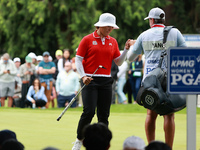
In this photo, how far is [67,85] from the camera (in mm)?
17281

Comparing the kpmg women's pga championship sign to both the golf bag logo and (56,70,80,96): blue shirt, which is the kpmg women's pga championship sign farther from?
(56,70,80,96): blue shirt

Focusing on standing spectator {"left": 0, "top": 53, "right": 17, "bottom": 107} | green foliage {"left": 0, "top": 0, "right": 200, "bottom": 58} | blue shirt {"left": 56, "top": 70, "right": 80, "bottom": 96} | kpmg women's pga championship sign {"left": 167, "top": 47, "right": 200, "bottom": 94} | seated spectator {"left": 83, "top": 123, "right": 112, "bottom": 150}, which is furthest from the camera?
green foliage {"left": 0, "top": 0, "right": 200, "bottom": 58}

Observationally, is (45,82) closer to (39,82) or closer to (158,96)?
(39,82)

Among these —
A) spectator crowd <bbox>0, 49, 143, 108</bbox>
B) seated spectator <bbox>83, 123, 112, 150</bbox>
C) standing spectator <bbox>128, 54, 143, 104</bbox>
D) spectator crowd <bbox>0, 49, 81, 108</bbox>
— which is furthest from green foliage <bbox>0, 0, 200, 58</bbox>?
seated spectator <bbox>83, 123, 112, 150</bbox>

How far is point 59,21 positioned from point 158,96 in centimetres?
2639

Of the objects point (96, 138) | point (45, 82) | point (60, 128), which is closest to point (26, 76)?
point (45, 82)

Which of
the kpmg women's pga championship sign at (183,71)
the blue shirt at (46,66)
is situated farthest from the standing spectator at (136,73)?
the kpmg women's pga championship sign at (183,71)

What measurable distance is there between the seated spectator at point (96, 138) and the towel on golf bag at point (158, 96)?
218 cm

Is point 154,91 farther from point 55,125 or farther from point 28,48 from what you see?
point 28,48

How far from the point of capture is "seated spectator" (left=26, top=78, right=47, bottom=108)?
17.1 m

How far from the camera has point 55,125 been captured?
1166 centimetres

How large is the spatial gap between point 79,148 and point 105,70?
3.74ft

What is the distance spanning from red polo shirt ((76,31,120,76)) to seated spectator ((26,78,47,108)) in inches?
360

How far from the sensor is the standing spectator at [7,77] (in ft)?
60.8
